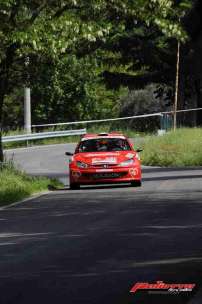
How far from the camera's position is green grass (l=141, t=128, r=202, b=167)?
40.9 metres

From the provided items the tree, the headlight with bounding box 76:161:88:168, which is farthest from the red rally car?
the tree

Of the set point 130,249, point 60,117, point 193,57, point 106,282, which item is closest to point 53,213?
point 130,249

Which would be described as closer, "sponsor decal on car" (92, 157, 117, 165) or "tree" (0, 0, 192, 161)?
"tree" (0, 0, 192, 161)

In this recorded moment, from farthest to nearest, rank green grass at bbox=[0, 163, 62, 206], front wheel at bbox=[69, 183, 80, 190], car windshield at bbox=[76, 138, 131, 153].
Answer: car windshield at bbox=[76, 138, 131, 153] → front wheel at bbox=[69, 183, 80, 190] → green grass at bbox=[0, 163, 62, 206]

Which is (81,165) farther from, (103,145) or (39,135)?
(39,135)

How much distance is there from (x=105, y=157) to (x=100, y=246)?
14.4 m

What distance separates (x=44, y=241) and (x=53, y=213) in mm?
5345

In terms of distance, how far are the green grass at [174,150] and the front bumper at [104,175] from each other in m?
12.4

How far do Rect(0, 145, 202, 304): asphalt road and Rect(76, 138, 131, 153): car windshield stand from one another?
363 centimetres

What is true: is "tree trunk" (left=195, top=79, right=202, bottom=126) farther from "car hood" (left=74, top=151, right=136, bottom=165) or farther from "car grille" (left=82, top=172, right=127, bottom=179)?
"car grille" (left=82, top=172, right=127, bottom=179)

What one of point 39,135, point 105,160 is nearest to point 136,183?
point 105,160

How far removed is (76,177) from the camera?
28.3 meters

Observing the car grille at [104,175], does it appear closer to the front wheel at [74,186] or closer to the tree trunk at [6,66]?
the front wheel at [74,186]

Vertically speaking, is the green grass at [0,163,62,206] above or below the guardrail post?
below
